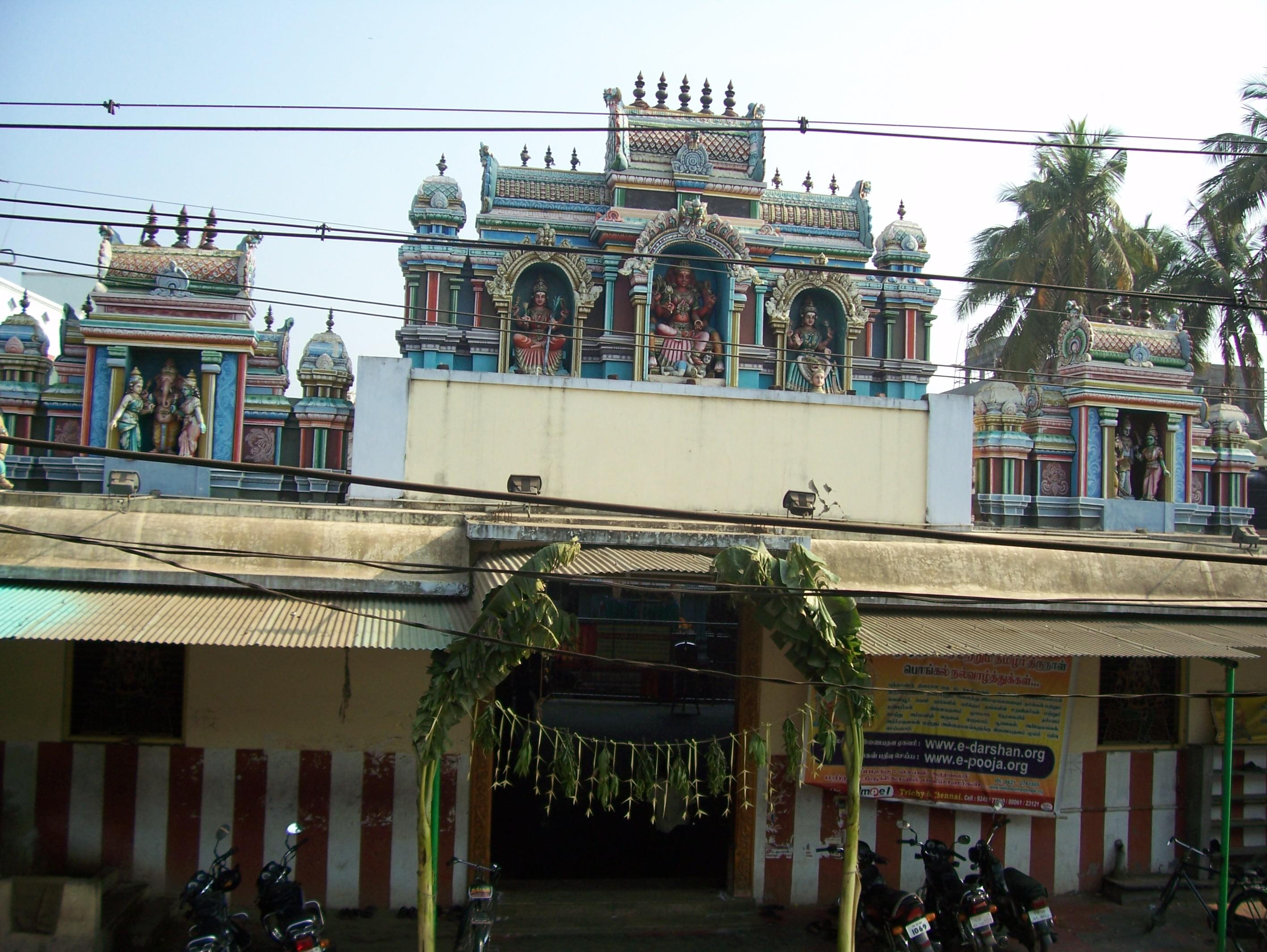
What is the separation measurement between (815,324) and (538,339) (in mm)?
5967

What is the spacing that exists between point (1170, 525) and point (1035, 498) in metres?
2.73

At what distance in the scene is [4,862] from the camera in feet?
26.7

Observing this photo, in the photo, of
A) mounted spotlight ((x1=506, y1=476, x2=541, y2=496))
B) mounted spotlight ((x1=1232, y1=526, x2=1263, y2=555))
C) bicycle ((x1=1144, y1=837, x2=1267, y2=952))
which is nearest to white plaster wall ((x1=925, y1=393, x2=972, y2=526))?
mounted spotlight ((x1=1232, y1=526, x2=1263, y2=555))

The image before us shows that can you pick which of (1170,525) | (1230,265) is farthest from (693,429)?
(1230,265)

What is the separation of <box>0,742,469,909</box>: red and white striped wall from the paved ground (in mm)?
490

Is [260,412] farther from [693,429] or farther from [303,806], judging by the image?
[303,806]

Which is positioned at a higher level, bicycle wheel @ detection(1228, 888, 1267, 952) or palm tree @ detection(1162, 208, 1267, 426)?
palm tree @ detection(1162, 208, 1267, 426)

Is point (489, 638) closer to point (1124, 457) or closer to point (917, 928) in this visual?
point (917, 928)

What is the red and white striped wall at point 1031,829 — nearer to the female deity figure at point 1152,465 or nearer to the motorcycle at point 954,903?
the motorcycle at point 954,903

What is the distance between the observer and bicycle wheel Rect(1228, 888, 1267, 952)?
8578mm

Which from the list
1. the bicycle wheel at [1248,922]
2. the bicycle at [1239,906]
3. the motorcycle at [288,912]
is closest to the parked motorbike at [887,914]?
the bicycle at [1239,906]

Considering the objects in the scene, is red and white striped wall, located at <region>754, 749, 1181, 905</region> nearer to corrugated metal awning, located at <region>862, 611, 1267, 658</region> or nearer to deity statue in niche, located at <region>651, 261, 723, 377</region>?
corrugated metal awning, located at <region>862, 611, 1267, 658</region>

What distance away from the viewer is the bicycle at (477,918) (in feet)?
24.3

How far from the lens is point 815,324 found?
21750 millimetres
